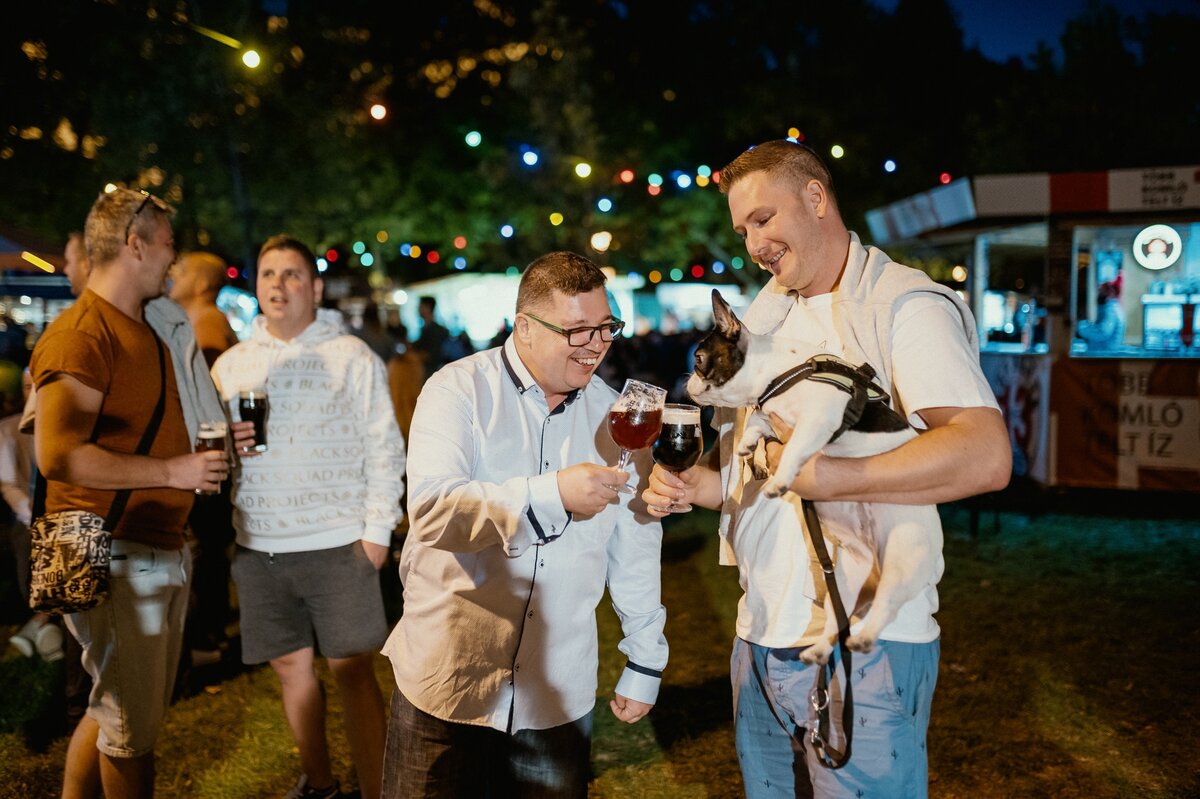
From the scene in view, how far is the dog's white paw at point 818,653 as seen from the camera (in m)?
1.95

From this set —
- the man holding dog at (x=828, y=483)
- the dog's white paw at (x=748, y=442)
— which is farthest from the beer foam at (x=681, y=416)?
the dog's white paw at (x=748, y=442)

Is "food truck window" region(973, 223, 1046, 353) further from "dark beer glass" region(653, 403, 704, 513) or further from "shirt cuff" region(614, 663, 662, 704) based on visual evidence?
"dark beer glass" region(653, 403, 704, 513)

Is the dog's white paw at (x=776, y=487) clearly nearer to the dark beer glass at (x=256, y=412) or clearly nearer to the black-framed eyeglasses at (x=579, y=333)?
the black-framed eyeglasses at (x=579, y=333)

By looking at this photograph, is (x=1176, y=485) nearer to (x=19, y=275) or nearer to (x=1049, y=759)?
(x=1049, y=759)

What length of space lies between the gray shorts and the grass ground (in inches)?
44.7

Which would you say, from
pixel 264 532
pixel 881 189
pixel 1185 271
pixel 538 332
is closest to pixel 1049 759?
pixel 538 332

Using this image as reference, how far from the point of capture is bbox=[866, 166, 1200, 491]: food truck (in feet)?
31.8

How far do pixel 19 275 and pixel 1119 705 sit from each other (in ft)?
60.1

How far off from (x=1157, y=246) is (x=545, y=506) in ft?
36.6

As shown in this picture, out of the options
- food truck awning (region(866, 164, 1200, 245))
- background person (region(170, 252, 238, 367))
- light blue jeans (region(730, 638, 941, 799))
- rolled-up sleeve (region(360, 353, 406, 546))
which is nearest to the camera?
light blue jeans (region(730, 638, 941, 799))

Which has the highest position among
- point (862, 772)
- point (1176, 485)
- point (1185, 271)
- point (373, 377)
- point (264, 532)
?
point (1185, 271)

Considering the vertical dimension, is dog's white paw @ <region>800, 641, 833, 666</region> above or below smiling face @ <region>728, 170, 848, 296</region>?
below

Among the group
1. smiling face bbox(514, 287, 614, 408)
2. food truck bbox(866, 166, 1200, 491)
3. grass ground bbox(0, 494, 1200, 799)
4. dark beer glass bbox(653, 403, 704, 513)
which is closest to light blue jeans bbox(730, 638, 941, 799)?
dark beer glass bbox(653, 403, 704, 513)

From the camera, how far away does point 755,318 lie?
2.51m
